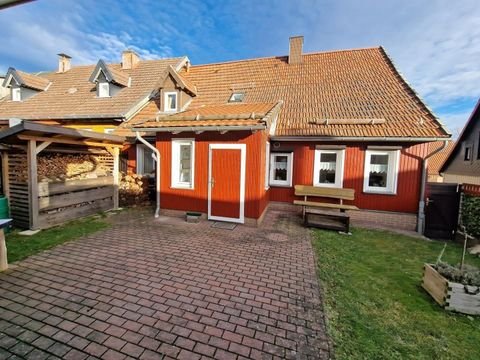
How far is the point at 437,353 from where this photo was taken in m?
2.65

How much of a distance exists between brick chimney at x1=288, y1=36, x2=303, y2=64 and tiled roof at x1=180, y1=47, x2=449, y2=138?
32 cm

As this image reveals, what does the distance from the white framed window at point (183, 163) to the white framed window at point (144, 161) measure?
3.86 m

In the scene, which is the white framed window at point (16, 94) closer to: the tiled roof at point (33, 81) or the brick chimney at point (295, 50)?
the tiled roof at point (33, 81)

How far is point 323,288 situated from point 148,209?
24.0 feet

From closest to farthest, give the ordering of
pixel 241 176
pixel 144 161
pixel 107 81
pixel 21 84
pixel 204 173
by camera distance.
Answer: pixel 241 176 < pixel 204 173 < pixel 144 161 < pixel 107 81 < pixel 21 84

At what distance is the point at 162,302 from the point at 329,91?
35.2 ft

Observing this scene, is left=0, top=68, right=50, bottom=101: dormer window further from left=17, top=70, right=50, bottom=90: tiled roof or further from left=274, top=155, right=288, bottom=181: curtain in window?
left=274, top=155, right=288, bottom=181: curtain in window

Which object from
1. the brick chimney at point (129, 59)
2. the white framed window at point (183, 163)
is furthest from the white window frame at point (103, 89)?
the white framed window at point (183, 163)

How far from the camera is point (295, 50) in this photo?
1259cm

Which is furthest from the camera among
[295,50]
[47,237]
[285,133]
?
[295,50]

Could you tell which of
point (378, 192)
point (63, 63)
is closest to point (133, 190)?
point (378, 192)

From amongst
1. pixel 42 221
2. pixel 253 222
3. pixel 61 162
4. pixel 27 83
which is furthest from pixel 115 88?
pixel 253 222

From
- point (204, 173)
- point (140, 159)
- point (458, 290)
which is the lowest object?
point (458, 290)

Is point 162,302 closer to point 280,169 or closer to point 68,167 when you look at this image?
Result: point 68,167
